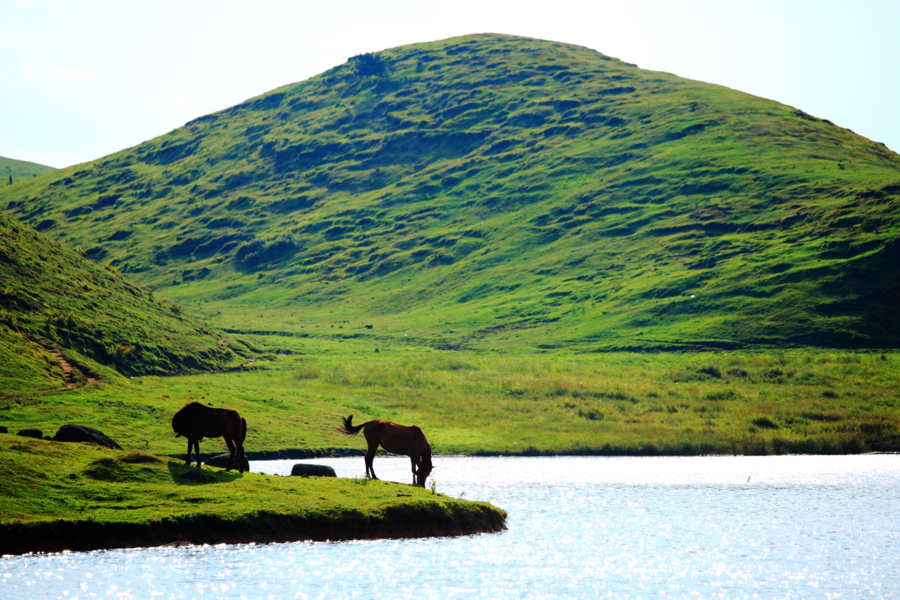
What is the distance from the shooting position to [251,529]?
29906 millimetres

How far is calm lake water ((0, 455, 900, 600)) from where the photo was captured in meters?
24.7

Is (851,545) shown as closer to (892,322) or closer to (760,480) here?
(760,480)

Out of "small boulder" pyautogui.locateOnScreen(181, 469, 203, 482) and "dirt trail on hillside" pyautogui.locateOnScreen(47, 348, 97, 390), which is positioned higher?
"dirt trail on hillside" pyautogui.locateOnScreen(47, 348, 97, 390)

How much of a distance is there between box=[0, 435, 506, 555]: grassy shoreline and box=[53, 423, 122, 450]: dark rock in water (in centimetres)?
232

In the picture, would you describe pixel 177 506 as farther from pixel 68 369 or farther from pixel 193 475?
pixel 68 369

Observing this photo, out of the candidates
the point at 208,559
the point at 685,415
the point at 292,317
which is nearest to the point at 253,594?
the point at 208,559

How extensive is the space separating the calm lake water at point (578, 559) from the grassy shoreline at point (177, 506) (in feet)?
2.84

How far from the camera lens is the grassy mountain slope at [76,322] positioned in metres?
69.9

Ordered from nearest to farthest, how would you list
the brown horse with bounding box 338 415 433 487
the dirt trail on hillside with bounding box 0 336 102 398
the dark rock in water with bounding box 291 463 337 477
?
the brown horse with bounding box 338 415 433 487 → the dark rock in water with bounding box 291 463 337 477 → the dirt trail on hillside with bounding box 0 336 102 398

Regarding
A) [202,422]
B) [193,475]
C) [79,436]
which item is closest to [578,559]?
[202,422]

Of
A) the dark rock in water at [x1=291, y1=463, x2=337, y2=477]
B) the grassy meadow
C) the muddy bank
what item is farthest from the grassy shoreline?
the grassy meadow

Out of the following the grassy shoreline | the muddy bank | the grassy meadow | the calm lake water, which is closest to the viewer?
the calm lake water

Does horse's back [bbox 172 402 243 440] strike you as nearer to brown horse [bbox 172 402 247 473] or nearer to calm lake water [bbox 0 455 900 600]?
brown horse [bbox 172 402 247 473]

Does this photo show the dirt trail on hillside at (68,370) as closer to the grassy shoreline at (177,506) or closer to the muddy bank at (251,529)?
the grassy shoreline at (177,506)
